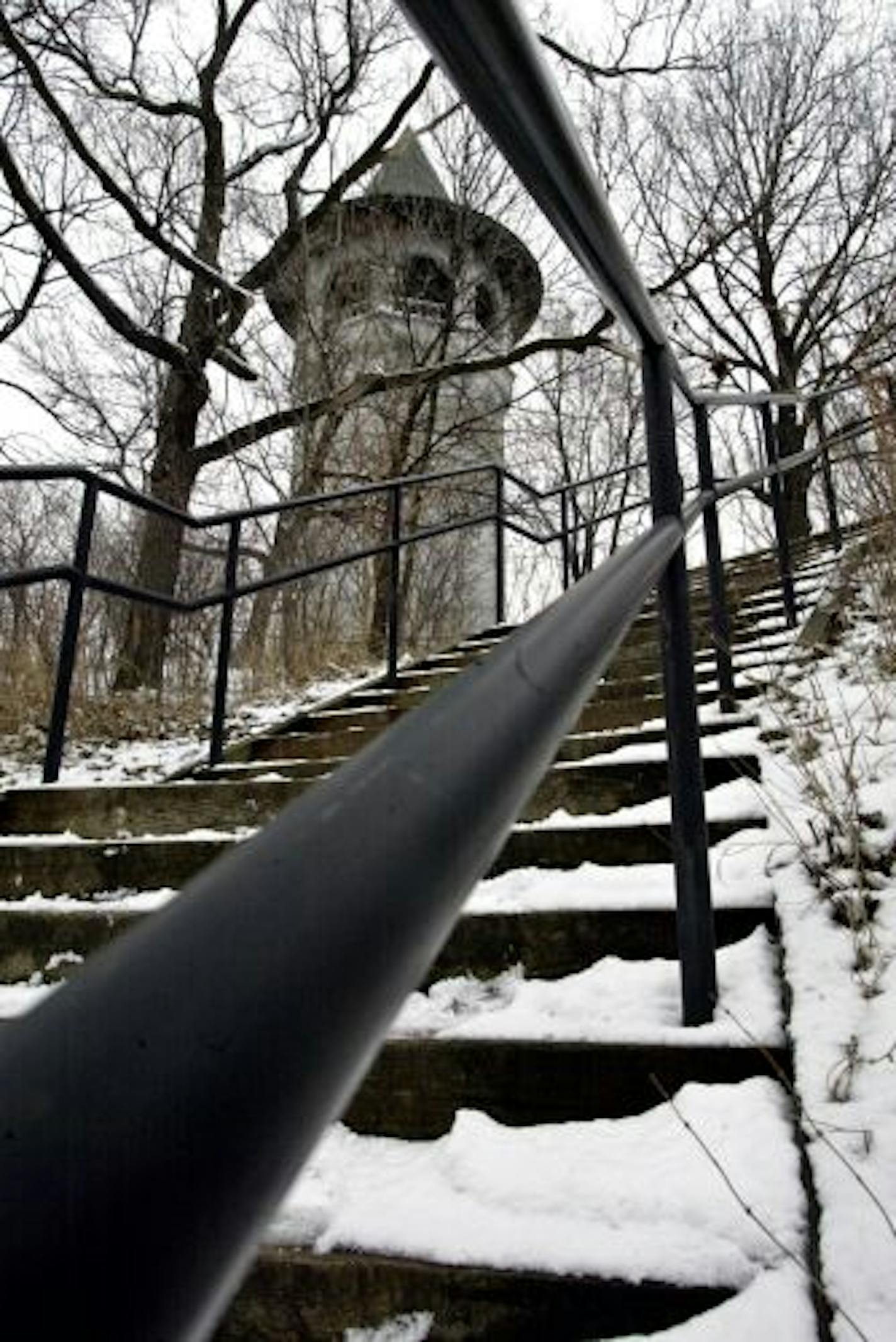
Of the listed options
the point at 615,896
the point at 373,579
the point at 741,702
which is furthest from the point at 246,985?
the point at 373,579

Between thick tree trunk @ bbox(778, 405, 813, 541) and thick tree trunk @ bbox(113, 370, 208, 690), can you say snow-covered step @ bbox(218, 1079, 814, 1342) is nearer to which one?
thick tree trunk @ bbox(113, 370, 208, 690)

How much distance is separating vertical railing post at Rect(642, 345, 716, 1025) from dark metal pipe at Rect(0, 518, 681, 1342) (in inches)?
44.9

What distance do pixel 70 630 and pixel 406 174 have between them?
953 cm

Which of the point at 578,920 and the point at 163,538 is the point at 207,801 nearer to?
the point at 578,920

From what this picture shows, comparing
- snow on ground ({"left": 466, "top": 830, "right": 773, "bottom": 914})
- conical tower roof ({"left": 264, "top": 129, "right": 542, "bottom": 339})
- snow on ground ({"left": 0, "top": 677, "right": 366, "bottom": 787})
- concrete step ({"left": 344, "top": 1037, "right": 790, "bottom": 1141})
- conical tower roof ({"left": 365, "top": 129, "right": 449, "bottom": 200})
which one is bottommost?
concrete step ({"left": 344, "top": 1037, "right": 790, "bottom": 1141})

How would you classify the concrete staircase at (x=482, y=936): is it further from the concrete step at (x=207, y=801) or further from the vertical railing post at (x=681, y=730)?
the vertical railing post at (x=681, y=730)

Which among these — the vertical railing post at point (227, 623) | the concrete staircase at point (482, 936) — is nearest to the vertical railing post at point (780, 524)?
the concrete staircase at point (482, 936)

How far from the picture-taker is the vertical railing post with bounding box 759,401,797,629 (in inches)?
164

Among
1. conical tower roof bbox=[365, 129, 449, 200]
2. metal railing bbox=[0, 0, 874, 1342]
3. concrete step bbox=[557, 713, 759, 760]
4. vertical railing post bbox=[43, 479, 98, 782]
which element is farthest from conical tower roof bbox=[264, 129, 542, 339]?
metal railing bbox=[0, 0, 874, 1342]

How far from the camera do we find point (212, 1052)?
0.23 meters

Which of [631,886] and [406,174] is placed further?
[406,174]

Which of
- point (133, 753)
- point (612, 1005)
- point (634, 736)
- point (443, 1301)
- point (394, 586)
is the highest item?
point (394, 586)

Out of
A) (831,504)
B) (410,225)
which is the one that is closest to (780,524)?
(831,504)

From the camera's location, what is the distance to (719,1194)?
1136 millimetres
